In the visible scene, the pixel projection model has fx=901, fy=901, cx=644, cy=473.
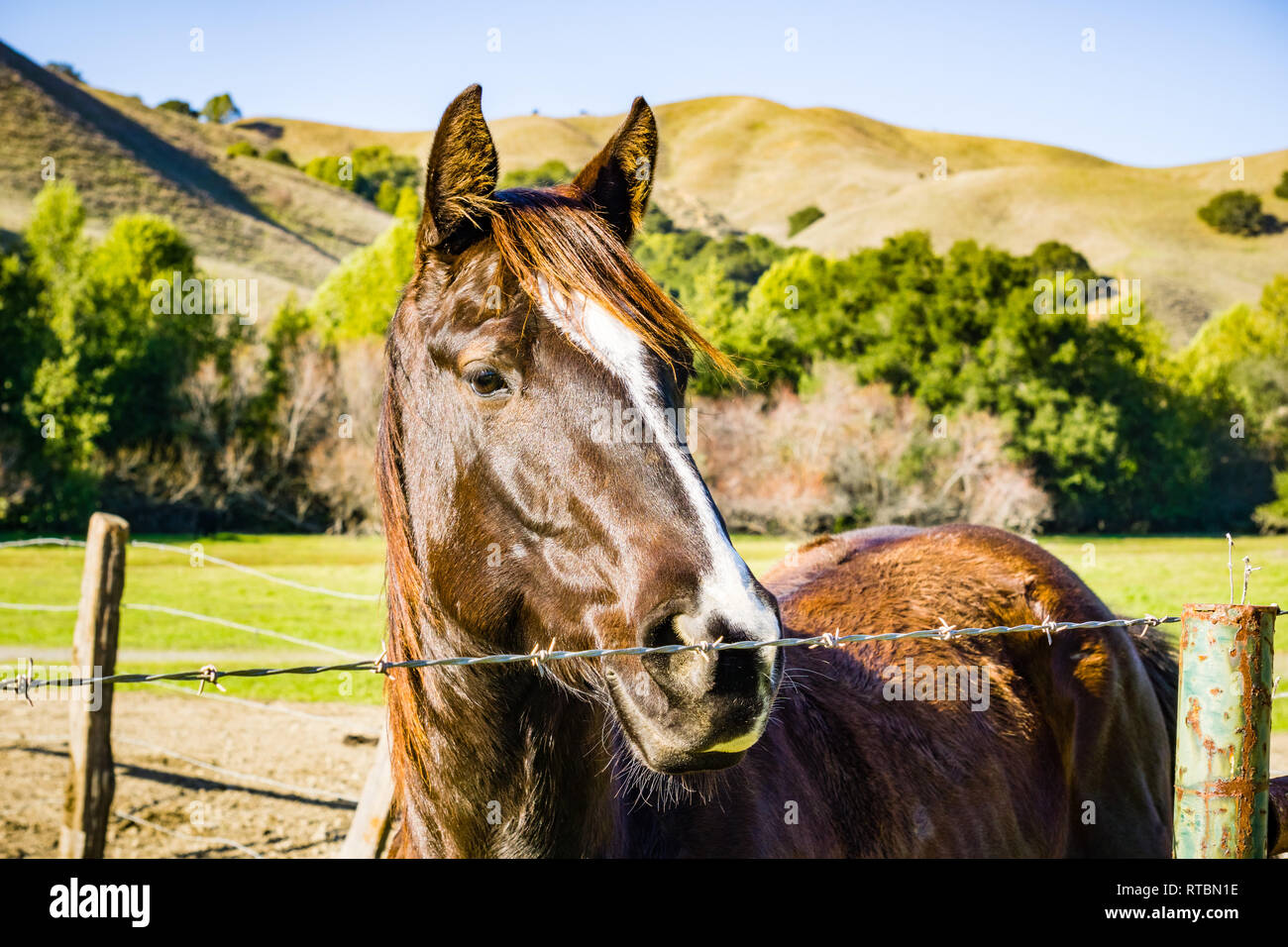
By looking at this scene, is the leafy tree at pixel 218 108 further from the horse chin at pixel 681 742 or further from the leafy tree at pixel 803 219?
the horse chin at pixel 681 742

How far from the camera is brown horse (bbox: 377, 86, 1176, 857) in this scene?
1611mm

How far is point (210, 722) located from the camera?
9.04 metres

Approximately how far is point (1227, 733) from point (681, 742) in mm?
1175

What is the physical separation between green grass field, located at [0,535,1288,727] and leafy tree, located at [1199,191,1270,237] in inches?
3165

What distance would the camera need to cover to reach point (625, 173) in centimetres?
228

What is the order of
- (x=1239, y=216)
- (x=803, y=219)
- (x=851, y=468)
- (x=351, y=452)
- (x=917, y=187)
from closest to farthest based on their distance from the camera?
(x=351, y=452), (x=851, y=468), (x=1239, y=216), (x=917, y=187), (x=803, y=219)

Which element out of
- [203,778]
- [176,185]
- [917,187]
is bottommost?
[203,778]

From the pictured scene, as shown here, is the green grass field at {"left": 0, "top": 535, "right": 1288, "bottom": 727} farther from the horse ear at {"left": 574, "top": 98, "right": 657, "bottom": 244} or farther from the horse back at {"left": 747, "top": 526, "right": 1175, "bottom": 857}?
the horse ear at {"left": 574, "top": 98, "right": 657, "bottom": 244}

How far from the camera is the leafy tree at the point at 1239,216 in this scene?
92.5 m

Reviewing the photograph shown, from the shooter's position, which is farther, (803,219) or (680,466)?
(803,219)

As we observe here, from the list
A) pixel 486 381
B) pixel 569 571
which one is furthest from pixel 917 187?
pixel 569 571

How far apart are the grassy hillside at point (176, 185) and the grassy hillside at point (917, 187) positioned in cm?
2100

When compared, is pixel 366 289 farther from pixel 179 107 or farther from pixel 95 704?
pixel 179 107
